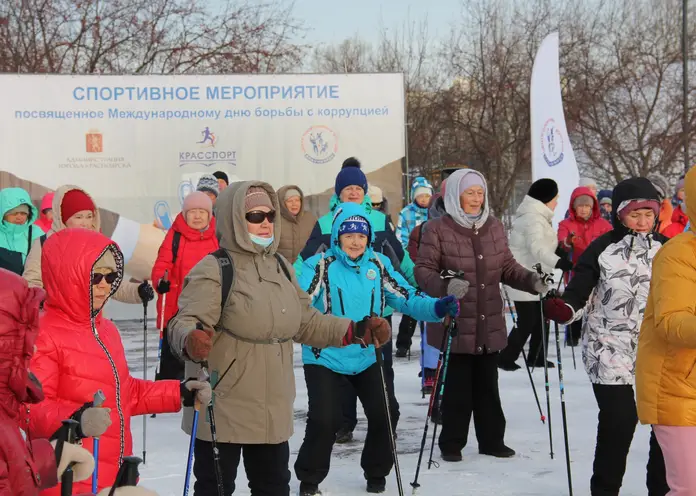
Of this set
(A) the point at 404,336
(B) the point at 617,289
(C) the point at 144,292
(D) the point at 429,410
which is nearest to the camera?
(B) the point at 617,289

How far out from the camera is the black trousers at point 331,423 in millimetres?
5609

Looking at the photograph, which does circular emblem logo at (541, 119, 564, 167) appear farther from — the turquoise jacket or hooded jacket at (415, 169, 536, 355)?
hooded jacket at (415, 169, 536, 355)

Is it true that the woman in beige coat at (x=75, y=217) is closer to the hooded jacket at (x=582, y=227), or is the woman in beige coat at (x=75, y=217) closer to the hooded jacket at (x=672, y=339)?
the hooded jacket at (x=672, y=339)

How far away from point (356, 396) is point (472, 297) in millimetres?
1028

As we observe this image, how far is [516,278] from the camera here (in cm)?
662

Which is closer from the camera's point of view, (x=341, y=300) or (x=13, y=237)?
(x=341, y=300)

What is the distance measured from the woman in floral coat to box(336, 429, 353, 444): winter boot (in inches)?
93.2

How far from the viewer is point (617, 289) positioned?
5.18 meters

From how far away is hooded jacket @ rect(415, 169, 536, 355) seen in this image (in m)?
6.61

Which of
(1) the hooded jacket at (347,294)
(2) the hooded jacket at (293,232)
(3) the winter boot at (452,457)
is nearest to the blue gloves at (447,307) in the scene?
(1) the hooded jacket at (347,294)

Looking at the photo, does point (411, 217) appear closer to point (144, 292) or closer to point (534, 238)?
point (534, 238)

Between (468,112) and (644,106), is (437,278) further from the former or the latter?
(644,106)

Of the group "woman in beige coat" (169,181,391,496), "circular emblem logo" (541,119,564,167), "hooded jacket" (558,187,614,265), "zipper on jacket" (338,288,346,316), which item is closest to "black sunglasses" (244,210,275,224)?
"woman in beige coat" (169,181,391,496)

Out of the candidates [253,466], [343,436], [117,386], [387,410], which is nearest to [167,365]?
Answer: [343,436]
